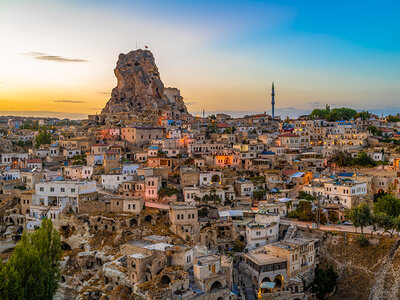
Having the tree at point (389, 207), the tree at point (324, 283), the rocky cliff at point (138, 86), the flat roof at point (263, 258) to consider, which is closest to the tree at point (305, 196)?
the tree at point (389, 207)

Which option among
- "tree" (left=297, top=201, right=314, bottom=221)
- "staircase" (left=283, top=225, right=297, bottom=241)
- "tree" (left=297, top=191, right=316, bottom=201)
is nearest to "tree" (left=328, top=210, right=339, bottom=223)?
"tree" (left=297, top=201, right=314, bottom=221)

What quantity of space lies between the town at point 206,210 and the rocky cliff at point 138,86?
22.7 metres

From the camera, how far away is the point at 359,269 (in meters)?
29.7

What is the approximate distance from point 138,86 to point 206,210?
1994 inches

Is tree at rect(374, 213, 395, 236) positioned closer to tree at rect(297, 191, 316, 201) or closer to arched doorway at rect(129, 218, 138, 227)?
tree at rect(297, 191, 316, 201)

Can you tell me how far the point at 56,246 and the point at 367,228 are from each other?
25.1 meters

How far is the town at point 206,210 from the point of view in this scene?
2720 cm

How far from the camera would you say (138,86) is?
8106cm

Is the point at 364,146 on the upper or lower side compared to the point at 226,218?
upper

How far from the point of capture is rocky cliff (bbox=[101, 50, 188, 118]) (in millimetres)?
80125

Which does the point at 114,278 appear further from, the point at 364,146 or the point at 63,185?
the point at 364,146

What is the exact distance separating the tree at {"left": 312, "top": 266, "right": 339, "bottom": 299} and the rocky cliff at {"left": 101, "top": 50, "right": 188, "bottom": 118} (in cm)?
5320

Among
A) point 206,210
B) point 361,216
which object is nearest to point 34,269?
point 206,210

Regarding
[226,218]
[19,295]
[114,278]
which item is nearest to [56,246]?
[114,278]
